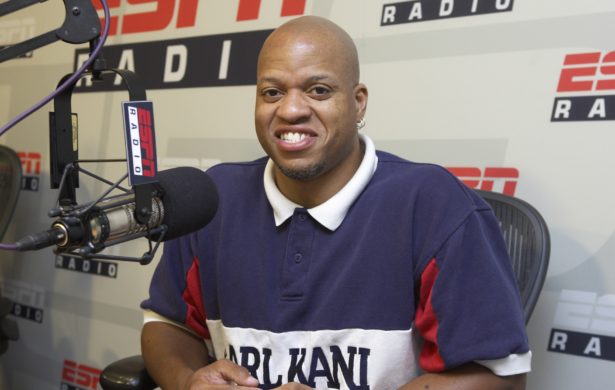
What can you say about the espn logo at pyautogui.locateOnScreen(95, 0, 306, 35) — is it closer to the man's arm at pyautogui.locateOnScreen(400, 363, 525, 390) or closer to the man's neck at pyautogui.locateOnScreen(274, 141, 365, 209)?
the man's neck at pyautogui.locateOnScreen(274, 141, 365, 209)

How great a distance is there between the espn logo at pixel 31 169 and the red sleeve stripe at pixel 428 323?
1828 millimetres

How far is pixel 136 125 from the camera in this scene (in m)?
0.67

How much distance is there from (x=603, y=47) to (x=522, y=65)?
0.16 meters

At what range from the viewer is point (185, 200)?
786mm

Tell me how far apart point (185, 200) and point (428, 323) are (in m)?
0.46

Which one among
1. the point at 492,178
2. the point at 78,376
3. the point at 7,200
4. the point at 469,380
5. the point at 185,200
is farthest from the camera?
the point at 78,376

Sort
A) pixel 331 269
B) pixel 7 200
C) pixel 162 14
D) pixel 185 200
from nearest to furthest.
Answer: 1. pixel 185 200
2. pixel 331 269
3. pixel 7 200
4. pixel 162 14

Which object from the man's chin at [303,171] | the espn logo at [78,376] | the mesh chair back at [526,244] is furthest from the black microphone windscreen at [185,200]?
the espn logo at [78,376]

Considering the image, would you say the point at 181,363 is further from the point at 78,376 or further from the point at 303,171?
the point at 78,376

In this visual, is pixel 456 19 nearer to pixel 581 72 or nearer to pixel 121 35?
pixel 581 72

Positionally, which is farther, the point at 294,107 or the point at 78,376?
the point at 78,376

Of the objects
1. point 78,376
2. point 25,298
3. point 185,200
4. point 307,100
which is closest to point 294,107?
point 307,100

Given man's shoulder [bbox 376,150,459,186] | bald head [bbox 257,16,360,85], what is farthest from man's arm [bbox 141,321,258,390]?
bald head [bbox 257,16,360,85]

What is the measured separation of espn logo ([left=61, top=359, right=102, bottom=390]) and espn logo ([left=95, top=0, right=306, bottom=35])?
116 centimetres
